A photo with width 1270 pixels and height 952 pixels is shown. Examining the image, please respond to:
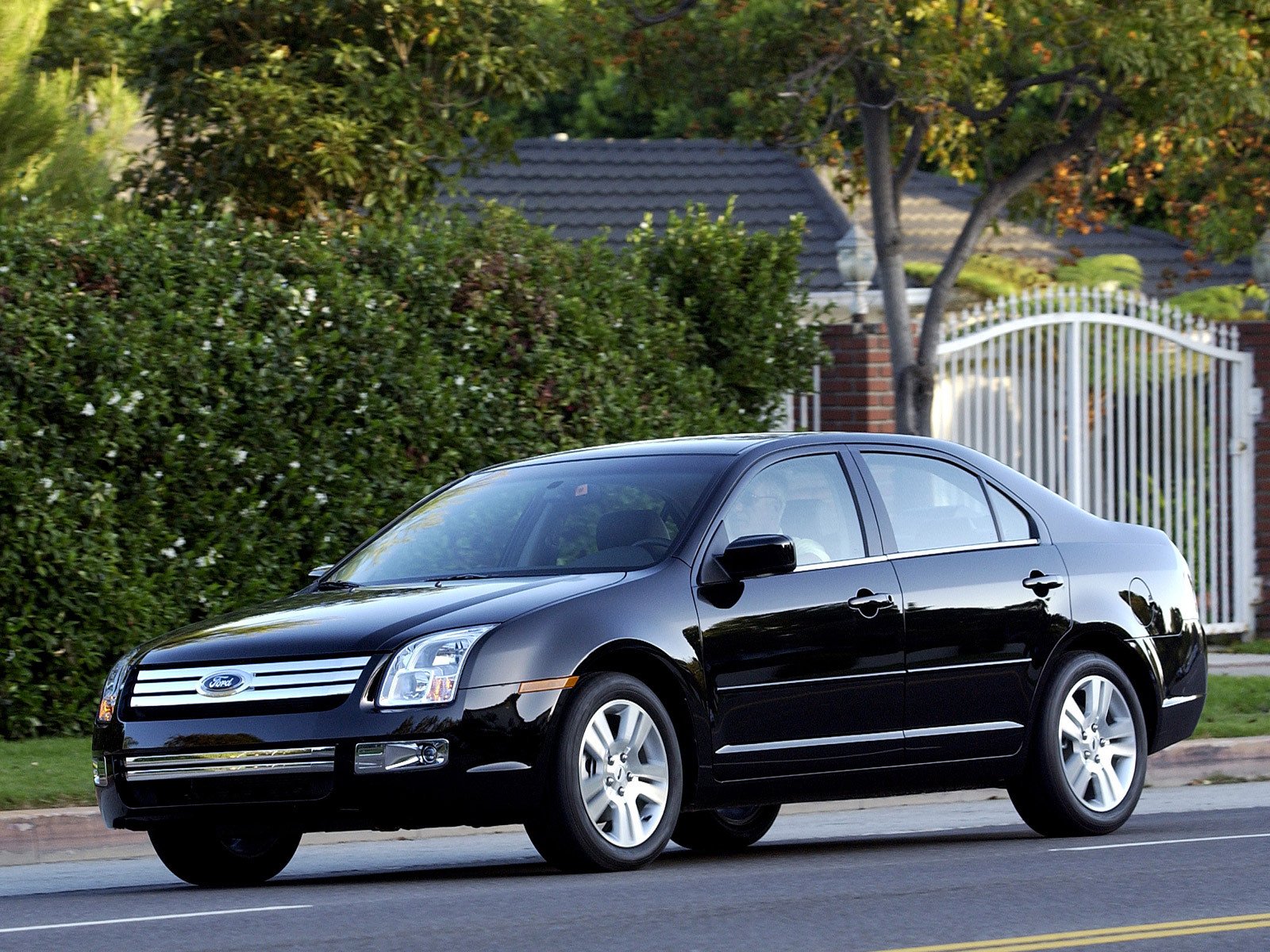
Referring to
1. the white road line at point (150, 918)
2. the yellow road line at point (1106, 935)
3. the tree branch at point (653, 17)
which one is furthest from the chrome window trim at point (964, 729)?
the tree branch at point (653, 17)

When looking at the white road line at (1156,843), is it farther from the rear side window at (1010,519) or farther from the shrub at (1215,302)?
the shrub at (1215,302)

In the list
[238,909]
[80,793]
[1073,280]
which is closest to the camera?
[238,909]

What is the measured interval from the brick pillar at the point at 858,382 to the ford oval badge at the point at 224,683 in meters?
9.48

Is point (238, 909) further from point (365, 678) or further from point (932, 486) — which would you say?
point (932, 486)

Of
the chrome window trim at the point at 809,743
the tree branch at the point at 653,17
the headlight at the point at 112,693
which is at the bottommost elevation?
the chrome window trim at the point at 809,743

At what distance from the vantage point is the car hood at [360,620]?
25.6 ft

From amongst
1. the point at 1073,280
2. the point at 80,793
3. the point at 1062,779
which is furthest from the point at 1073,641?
the point at 1073,280

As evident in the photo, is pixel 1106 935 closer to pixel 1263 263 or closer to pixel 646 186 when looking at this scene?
pixel 1263 263

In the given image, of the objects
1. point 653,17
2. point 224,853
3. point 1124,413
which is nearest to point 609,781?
point 224,853

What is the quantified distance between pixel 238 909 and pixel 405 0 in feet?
29.1

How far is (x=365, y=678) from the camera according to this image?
7.68 m

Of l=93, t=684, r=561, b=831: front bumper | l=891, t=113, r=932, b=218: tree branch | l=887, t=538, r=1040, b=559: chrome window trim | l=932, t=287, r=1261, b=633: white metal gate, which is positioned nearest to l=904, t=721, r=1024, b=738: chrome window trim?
l=887, t=538, r=1040, b=559: chrome window trim

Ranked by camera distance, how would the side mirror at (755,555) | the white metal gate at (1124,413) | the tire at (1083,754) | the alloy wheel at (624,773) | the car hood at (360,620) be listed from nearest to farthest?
the car hood at (360,620) → the alloy wheel at (624,773) → the side mirror at (755,555) → the tire at (1083,754) → the white metal gate at (1124,413)

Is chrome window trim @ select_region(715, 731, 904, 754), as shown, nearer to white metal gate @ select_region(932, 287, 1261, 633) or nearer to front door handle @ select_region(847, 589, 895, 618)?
front door handle @ select_region(847, 589, 895, 618)
